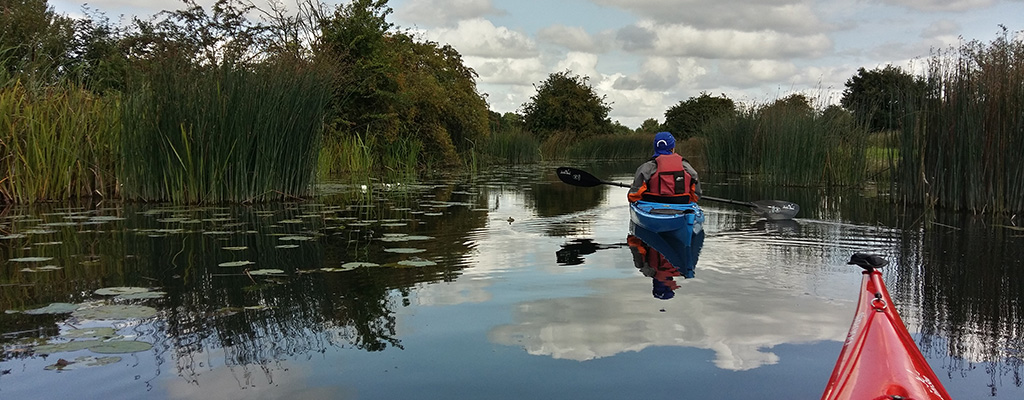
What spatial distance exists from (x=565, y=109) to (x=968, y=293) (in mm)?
43762

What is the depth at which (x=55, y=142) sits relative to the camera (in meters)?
10.8

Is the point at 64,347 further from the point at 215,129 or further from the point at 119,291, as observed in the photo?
the point at 215,129

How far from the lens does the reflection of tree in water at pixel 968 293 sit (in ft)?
13.2

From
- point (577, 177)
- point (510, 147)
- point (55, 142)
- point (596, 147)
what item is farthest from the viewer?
point (596, 147)

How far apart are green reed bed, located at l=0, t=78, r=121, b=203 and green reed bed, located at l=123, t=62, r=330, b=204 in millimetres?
854

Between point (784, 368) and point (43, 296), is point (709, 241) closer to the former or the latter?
point (784, 368)

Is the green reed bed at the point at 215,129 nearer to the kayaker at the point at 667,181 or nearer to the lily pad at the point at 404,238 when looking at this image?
the lily pad at the point at 404,238

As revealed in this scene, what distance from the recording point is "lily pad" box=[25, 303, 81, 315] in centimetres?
466

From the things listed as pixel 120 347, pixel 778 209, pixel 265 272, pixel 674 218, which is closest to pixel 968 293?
pixel 674 218

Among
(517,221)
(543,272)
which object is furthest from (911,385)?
(517,221)

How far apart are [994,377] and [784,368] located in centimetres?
97

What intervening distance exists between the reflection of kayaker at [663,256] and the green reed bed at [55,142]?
767cm

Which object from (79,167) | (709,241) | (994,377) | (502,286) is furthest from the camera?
(79,167)

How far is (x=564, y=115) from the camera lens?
48.8 m
